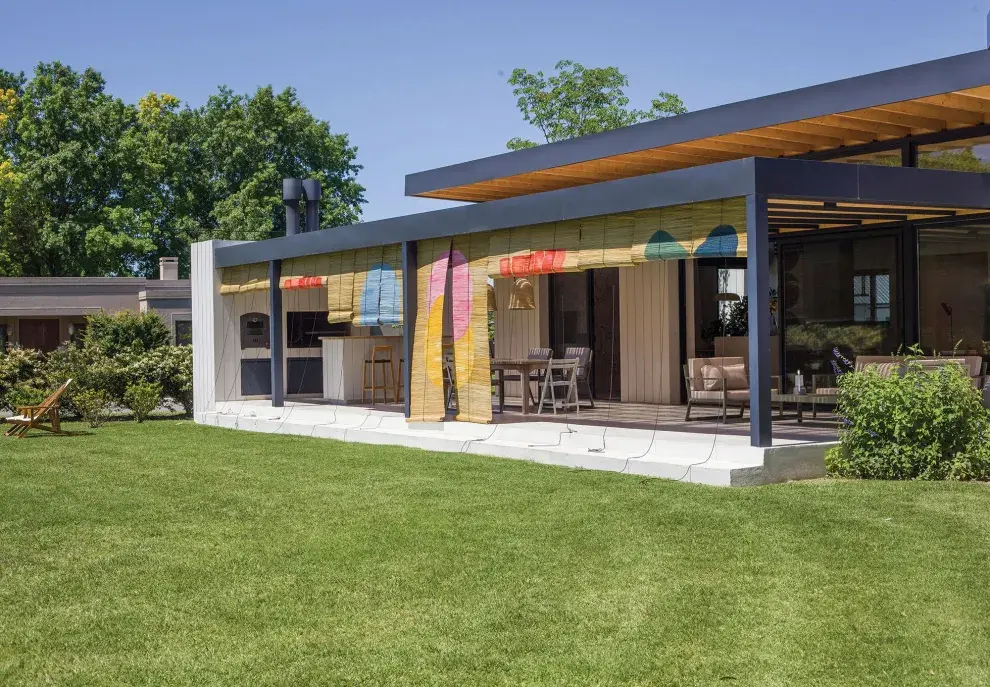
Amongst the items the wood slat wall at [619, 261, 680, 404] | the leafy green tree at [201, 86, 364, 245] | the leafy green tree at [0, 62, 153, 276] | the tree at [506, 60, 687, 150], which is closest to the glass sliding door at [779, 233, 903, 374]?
the wood slat wall at [619, 261, 680, 404]

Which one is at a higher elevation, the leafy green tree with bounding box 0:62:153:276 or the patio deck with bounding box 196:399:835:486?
the leafy green tree with bounding box 0:62:153:276

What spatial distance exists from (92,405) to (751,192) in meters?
11.3

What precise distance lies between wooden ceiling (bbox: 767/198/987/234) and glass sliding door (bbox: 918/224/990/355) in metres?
0.24

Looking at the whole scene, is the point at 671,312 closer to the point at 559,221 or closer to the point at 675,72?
the point at 559,221

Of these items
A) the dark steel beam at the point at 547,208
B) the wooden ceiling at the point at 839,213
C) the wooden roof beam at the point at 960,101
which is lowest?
the wooden ceiling at the point at 839,213

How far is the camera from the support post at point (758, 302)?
9.26 metres

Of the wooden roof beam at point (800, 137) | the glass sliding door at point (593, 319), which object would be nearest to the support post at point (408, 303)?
the glass sliding door at point (593, 319)

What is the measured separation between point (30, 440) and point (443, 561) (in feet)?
32.7

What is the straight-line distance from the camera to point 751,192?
923 centimetres

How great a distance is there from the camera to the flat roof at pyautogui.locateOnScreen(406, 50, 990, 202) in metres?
10.3

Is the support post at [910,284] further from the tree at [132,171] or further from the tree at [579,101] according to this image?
the tree at [132,171]

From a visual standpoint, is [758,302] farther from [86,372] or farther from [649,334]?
[86,372]

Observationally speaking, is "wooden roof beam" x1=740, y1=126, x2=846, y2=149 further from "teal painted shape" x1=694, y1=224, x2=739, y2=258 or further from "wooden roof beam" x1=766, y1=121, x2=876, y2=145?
"teal painted shape" x1=694, y1=224, x2=739, y2=258

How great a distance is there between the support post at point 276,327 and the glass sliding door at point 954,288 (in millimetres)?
8913
